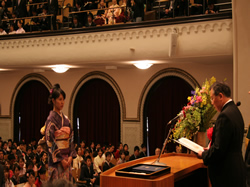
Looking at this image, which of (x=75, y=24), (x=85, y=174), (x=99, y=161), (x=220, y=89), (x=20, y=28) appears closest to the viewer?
(x=220, y=89)

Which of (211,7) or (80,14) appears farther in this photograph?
(80,14)

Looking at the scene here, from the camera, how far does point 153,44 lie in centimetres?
914

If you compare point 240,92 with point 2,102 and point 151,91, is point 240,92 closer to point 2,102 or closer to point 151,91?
point 151,91

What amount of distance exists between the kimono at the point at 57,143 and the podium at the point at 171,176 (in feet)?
4.03

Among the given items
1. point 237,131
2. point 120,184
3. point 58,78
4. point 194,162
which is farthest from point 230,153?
point 58,78

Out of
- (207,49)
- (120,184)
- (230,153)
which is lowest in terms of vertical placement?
(120,184)

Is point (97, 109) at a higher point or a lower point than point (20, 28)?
lower

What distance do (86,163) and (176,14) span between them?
429 cm

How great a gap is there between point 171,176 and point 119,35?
22.1 feet

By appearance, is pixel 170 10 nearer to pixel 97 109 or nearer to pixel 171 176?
pixel 97 109

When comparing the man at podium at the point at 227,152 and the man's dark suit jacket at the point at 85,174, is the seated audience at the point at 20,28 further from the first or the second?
the man at podium at the point at 227,152

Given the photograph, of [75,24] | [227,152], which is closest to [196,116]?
[227,152]

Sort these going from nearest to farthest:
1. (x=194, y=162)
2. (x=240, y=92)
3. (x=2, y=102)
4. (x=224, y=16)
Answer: (x=194, y=162) → (x=240, y=92) → (x=224, y=16) → (x=2, y=102)

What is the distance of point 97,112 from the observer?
1330 centimetres
